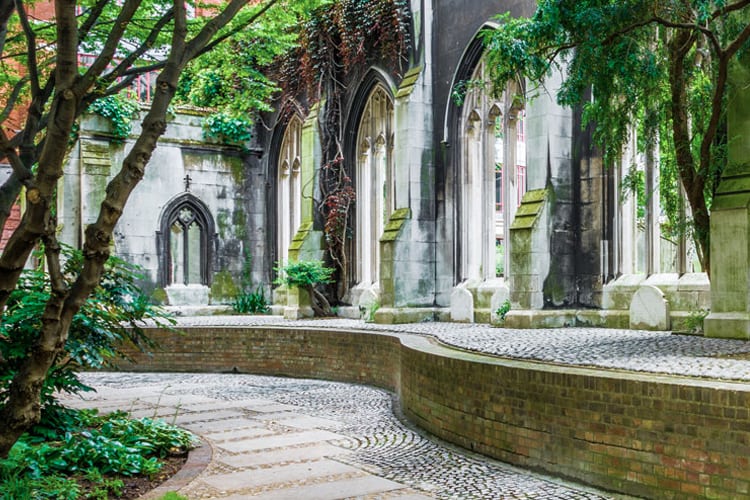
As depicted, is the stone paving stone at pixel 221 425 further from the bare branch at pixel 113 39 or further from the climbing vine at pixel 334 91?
the climbing vine at pixel 334 91

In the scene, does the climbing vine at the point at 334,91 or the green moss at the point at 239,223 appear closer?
the climbing vine at the point at 334,91

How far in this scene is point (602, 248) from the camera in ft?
40.9

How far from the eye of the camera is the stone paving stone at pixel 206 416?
8859mm

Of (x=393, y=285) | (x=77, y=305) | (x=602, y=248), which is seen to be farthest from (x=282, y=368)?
(x=77, y=305)

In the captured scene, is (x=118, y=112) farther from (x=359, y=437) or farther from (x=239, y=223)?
(x=359, y=437)

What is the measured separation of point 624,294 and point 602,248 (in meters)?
0.79

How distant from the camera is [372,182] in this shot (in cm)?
1833

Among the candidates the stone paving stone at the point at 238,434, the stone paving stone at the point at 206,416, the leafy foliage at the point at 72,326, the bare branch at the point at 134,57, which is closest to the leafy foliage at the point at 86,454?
the leafy foliage at the point at 72,326

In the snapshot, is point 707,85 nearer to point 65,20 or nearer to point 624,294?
point 624,294

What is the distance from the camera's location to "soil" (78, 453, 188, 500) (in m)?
5.45

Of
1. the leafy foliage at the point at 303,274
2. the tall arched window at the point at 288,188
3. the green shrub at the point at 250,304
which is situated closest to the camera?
the leafy foliage at the point at 303,274

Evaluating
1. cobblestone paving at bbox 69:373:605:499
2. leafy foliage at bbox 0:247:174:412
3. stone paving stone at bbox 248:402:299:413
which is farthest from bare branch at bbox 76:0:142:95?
stone paving stone at bbox 248:402:299:413

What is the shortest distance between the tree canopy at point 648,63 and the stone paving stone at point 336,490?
455 cm

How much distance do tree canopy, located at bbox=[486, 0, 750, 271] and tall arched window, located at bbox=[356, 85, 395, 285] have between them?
826 centimetres
